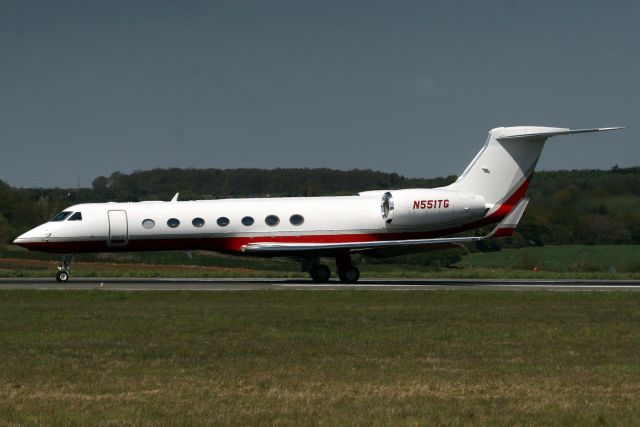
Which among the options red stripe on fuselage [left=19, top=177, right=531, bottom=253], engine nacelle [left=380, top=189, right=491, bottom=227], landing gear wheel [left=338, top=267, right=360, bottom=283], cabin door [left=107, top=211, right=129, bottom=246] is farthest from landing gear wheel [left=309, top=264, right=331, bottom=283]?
cabin door [left=107, top=211, right=129, bottom=246]

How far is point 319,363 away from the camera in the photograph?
598 inches

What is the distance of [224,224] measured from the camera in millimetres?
35094

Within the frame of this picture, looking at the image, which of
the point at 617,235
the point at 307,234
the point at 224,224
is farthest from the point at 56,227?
the point at 617,235

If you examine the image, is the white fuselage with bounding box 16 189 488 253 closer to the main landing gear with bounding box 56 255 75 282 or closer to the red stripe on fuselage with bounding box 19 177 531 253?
the red stripe on fuselage with bounding box 19 177 531 253

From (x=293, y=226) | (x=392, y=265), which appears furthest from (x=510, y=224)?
(x=392, y=265)

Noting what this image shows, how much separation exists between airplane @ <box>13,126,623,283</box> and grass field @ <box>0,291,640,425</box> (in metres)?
9.02

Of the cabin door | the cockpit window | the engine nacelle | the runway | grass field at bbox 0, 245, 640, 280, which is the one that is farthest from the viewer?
grass field at bbox 0, 245, 640, 280

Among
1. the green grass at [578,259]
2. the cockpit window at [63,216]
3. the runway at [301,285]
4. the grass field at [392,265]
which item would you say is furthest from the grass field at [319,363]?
the green grass at [578,259]

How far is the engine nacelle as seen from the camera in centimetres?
3525

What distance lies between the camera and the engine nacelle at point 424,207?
35250mm

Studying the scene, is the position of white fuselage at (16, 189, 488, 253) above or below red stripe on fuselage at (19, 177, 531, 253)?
above

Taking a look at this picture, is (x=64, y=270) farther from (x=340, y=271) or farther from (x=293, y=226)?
(x=340, y=271)

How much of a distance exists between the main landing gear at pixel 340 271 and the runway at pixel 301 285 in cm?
30

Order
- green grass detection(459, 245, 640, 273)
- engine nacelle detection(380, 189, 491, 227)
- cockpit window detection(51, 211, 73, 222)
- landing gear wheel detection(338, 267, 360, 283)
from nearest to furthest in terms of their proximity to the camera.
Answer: cockpit window detection(51, 211, 73, 222)
engine nacelle detection(380, 189, 491, 227)
landing gear wheel detection(338, 267, 360, 283)
green grass detection(459, 245, 640, 273)
